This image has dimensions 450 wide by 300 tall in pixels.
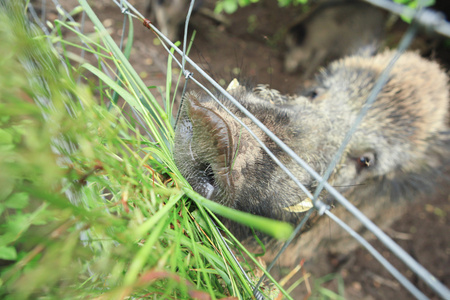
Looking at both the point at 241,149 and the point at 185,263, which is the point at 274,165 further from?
the point at 185,263

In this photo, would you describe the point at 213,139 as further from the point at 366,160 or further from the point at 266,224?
the point at 366,160

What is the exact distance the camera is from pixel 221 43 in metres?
4.59

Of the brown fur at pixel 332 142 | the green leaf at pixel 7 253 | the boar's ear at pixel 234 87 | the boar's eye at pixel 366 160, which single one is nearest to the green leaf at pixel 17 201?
the green leaf at pixel 7 253

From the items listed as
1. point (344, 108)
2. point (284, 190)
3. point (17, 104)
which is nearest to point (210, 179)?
point (284, 190)

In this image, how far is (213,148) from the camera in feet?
3.30

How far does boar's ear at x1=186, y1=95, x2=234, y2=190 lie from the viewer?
977mm

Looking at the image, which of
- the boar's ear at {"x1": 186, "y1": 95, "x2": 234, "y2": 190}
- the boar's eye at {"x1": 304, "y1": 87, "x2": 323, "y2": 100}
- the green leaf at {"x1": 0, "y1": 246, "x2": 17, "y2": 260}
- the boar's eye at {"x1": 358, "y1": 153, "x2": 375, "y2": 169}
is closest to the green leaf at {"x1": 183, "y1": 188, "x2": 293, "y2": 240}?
the boar's ear at {"x1": 186, "y1": 95, "x2": 234, "y2": 190}

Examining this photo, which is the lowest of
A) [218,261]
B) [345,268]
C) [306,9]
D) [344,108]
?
[345,268]

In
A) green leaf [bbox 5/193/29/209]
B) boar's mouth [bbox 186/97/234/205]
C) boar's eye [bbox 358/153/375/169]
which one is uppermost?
boar's mouth [bbox 186/97/234/205]

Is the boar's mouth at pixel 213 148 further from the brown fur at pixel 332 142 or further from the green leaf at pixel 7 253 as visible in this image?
the green leaf at pixel 7 253

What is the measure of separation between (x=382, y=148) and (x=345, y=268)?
1862 millimetres

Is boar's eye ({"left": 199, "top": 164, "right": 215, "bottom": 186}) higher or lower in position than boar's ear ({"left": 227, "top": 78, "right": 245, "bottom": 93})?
lower

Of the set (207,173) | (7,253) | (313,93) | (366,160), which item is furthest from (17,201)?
(313,93)

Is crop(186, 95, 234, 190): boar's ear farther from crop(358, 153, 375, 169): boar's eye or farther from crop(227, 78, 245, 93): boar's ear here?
crop(358, 153, 375, 169): boar's eye
